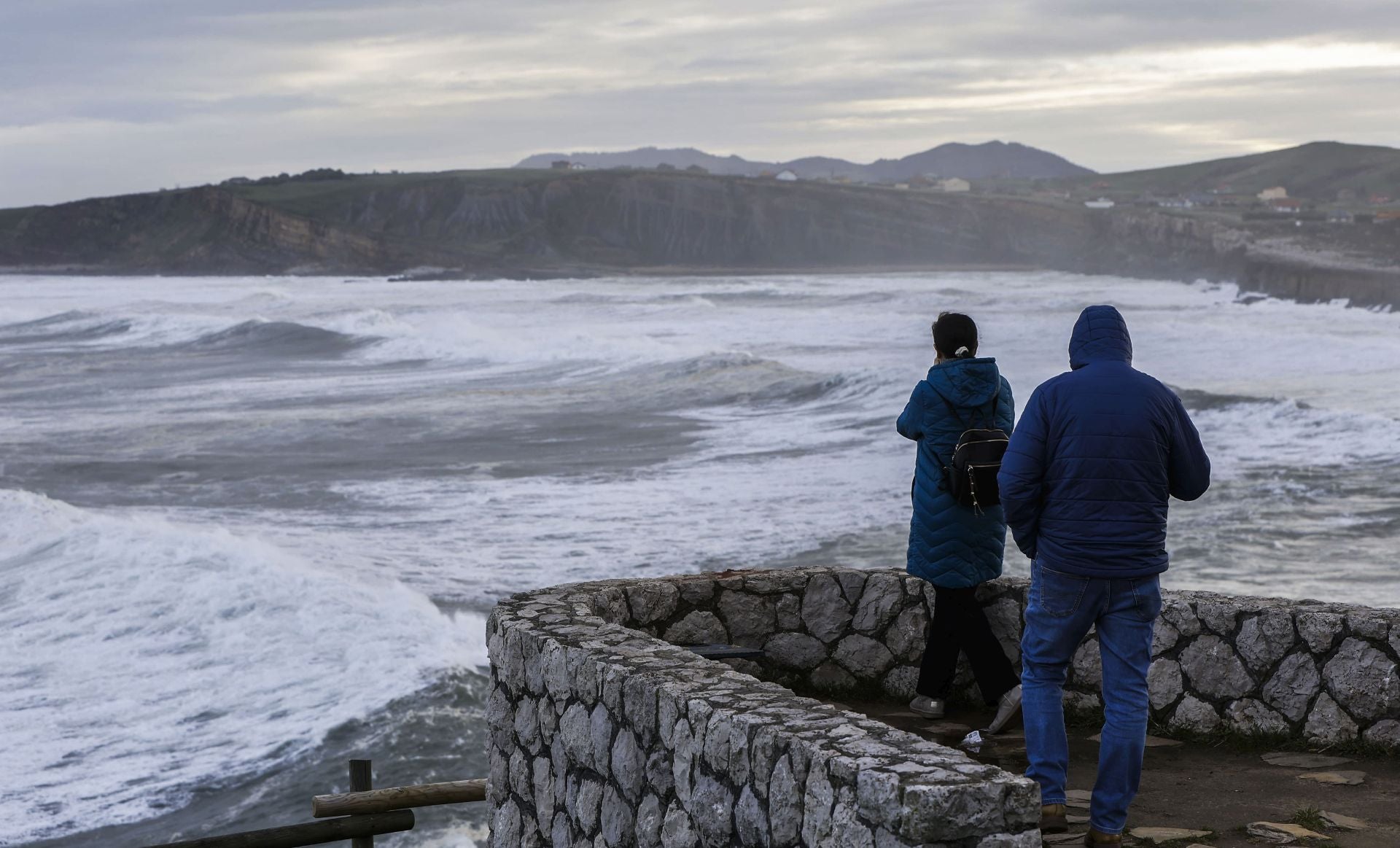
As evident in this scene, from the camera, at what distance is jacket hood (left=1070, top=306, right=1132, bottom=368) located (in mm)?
4066

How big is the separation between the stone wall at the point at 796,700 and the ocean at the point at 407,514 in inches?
133

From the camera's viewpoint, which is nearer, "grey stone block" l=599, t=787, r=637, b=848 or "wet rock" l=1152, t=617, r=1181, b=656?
"grey stone block" l=599, t=787, r=637, b=848

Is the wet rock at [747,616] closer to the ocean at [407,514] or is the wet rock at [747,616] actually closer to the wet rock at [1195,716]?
the wet rock at [1195,716]

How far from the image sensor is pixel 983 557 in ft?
17.1

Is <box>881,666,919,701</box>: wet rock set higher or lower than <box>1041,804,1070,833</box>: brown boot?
lower

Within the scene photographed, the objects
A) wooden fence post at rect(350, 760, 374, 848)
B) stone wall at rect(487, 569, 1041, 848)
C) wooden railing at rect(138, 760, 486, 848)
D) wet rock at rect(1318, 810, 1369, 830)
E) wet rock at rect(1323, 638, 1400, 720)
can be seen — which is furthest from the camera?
wooden fence post at rect(350, 760, 374, 848)

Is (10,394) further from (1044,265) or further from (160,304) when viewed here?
(1044,265)

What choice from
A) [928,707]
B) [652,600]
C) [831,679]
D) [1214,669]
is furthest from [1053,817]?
[652,600]

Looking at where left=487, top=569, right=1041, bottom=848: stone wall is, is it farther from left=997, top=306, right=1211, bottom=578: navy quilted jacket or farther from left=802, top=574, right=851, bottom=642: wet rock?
left=997, top=306, right=1211, bottom=578: navy quilted jacket

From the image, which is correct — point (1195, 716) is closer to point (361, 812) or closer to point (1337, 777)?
point (1337, 777)

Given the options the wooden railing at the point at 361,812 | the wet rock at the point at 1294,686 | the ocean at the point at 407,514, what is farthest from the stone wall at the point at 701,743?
the ocean at the point at 407,514

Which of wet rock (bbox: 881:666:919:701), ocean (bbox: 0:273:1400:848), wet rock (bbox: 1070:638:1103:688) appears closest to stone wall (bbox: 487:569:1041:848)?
wet rock (bbox: 881:666:919:701)

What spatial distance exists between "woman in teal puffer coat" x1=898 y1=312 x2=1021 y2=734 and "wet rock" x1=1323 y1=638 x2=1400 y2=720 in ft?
3.55

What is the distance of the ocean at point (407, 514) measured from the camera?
9.51m
